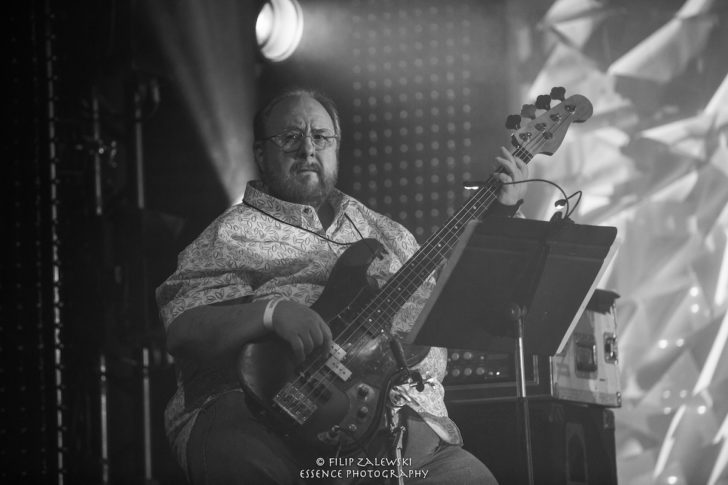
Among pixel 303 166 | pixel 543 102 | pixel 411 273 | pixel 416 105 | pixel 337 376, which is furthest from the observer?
pixel 416 105

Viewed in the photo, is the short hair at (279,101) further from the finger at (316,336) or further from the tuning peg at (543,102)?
the finger at (316,336)

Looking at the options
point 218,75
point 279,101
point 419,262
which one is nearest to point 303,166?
point 279,101

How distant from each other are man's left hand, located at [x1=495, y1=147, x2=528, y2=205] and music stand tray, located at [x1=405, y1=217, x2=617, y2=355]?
44cm

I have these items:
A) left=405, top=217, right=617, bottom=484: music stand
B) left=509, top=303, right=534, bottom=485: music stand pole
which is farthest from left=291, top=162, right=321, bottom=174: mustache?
left=509, top=303, right=534, bottom=485: music stand pole

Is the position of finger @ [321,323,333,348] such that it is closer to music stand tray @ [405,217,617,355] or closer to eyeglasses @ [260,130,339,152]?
music stand tray @ [405,217,617,355]

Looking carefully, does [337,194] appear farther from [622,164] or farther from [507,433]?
[622,164]

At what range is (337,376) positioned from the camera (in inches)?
105

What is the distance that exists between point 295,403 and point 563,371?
46.4 inches

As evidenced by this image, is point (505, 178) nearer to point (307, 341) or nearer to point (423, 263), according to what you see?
point (423, 263)

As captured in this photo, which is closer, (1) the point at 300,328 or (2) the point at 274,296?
(1) the point at 300,328

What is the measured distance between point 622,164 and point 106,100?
259 cm

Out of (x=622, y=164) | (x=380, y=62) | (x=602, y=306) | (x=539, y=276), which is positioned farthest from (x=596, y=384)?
(x=380, y=62)

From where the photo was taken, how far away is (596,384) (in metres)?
3.54

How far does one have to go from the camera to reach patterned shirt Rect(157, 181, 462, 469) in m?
2.85
